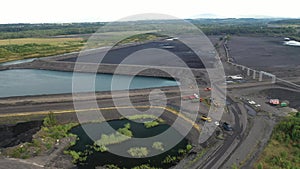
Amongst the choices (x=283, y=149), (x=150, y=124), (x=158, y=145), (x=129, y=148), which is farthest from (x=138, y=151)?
(x=283, y=149)

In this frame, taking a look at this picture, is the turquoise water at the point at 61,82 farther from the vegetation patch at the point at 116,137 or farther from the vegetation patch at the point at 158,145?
the vegetation patch at the point at 158,145

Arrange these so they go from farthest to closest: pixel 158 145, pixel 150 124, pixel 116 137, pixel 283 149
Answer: pixel 150 124, pixel 116 137, pixel 158 145, pixel 283 149

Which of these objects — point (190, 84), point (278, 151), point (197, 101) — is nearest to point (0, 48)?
point (190, 84)

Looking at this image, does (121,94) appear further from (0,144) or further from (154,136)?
(0,144)

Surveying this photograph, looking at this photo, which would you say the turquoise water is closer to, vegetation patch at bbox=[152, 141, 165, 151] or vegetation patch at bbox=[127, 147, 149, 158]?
vegetation patch at bbox=[152, 141, 165, 151]

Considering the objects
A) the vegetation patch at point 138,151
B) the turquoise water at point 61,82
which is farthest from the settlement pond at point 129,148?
the turquoise water at point 61,82

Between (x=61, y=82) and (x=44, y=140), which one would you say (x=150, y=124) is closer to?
(x=44, y=140)
